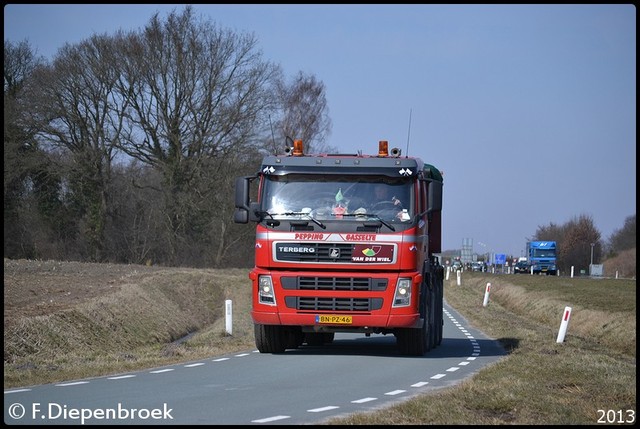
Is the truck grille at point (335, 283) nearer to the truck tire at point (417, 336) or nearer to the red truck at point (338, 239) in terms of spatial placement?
the red truck at point (338, 239)

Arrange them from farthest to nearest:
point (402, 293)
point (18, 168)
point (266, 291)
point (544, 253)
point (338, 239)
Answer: point (544, 253), point (18, 168), point (266, 291), point (402, 293), point (338, 239)

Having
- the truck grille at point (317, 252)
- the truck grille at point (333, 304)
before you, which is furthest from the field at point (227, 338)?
the truck grille at point (317, 252)

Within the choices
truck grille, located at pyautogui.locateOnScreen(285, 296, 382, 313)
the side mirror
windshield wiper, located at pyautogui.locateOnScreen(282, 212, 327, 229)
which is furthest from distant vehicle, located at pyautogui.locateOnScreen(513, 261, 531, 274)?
windshield wiper, located at pyautogui.locateOnScreen(282, 212, 327, 229)

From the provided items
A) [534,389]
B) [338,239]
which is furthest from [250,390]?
[338,239]

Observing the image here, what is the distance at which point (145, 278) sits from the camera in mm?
39438

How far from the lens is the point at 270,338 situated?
2039 cm

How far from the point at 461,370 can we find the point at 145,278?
2315cm

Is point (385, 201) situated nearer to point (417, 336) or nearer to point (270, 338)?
point (417, 336)

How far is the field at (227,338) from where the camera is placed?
12.7 m

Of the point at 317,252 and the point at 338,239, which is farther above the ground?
the point at 338,239

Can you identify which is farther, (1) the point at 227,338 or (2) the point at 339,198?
(1) the point at 227,338

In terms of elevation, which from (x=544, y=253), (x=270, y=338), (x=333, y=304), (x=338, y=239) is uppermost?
(x=544, y=253)

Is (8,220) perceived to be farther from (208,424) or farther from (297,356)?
(208,424)

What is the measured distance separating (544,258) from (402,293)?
3513 inches
